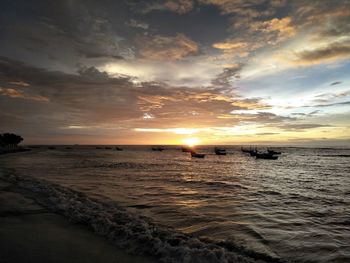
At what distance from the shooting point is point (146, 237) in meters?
8.62

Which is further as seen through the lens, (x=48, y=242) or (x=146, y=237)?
(x=146, y=237)

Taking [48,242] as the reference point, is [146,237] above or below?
below

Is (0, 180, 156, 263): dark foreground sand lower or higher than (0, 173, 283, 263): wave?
higher

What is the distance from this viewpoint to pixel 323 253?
8.39m

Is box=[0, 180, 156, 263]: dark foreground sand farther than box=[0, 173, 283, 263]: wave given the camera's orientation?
No

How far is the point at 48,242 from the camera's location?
7867 millimetres

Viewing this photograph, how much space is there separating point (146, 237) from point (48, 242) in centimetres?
297

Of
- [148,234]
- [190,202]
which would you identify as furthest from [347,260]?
A: [190,202]

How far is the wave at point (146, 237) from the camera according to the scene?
736cm

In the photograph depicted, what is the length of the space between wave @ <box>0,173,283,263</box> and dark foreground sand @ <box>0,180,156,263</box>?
47 cm

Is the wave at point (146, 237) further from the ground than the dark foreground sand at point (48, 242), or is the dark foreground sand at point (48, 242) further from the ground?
the dark foreground sand at point (48, 242)

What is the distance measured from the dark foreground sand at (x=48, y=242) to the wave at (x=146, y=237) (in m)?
0.47

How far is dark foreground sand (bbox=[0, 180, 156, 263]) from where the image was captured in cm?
677

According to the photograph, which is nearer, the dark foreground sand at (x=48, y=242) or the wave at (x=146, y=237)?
the dark foreground sand at (x=48, y=242)
